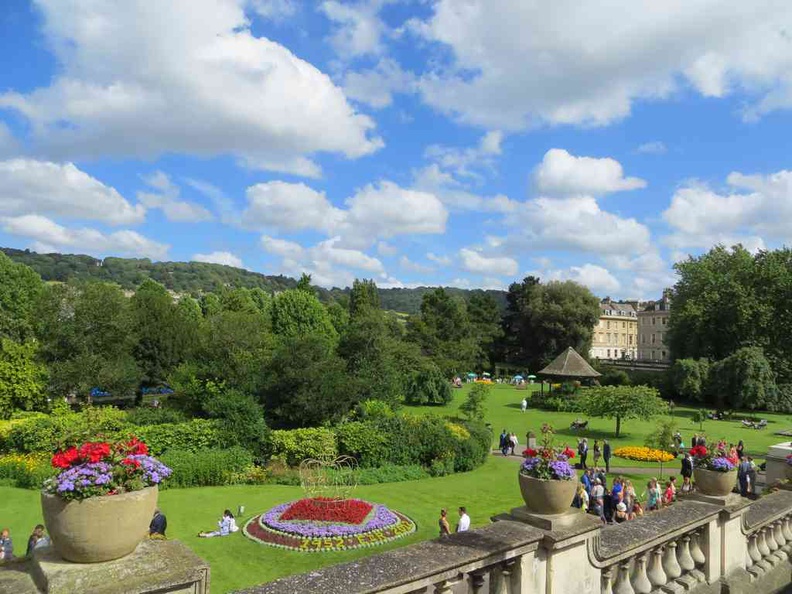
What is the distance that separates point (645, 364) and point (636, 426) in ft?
152

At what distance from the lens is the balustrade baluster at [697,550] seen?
637cm

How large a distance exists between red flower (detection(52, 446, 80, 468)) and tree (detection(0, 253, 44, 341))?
180 feet

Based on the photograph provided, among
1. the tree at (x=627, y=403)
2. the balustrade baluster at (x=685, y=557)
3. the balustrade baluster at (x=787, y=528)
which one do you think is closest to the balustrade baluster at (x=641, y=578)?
the balustrade baluster at (x=685, y=557)

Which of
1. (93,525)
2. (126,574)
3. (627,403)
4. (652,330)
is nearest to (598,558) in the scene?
(126,574)

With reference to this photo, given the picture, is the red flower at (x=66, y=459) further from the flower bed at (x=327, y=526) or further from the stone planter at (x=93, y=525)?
the flower bed at (x=327, y=526)

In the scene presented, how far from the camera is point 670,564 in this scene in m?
6.08

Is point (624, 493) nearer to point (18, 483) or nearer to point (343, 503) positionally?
point (343, 503)

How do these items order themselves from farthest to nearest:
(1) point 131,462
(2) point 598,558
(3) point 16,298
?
(3) point 16,298 → (2) point 598,558 → (1) point 131,462

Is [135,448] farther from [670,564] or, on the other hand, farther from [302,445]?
[302,445]

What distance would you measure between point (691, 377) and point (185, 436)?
4344 centimetres

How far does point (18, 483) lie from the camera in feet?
79.6

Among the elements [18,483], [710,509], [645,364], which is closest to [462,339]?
[645,364]

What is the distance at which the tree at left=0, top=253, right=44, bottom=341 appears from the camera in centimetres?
5112

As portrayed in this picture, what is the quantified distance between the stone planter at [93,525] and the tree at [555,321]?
2796 inches
